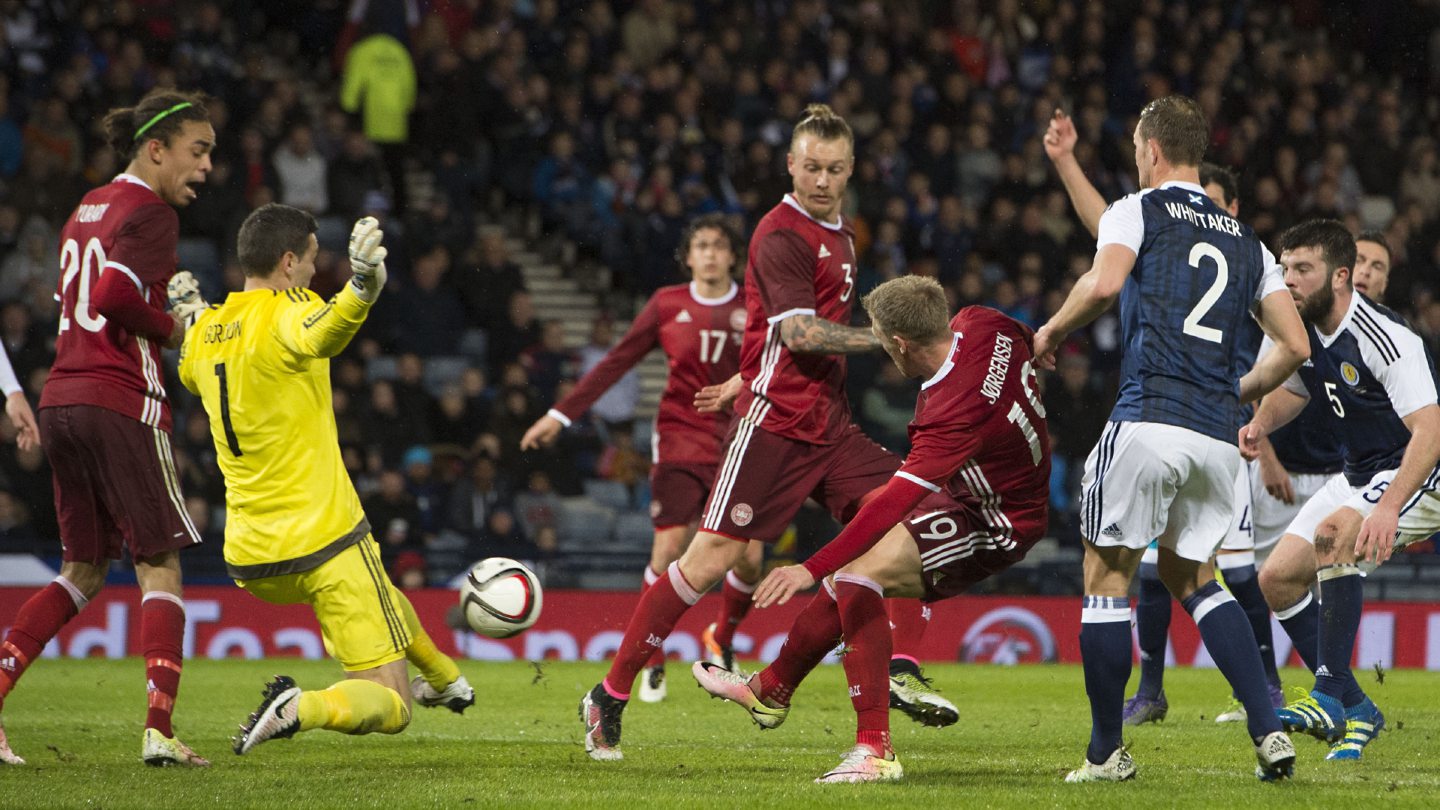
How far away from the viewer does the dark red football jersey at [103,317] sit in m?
6.39

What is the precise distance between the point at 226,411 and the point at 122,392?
0.97 meters

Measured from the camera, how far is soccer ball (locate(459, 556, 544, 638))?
615 centimetres

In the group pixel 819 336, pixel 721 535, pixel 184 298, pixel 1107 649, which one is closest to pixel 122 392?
pixel 184 298

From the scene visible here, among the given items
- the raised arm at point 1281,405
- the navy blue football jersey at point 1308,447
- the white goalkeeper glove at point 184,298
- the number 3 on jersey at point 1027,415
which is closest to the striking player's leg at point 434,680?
the white goalkeeper glove at point 184,298

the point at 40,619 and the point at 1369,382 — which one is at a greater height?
the point at 1369,382

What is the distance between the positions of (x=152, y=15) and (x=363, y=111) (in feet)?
7.44

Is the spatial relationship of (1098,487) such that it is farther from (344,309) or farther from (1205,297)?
(344,309)

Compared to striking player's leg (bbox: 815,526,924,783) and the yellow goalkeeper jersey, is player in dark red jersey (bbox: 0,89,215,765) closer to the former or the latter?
the yellow goalkeeper jersey

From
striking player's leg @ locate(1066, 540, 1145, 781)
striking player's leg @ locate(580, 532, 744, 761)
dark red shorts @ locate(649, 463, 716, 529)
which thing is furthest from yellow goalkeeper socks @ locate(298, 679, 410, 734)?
dark red shorts @ locate(649, 463, 716, 529)

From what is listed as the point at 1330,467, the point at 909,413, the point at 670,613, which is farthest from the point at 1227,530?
the point at 909,413

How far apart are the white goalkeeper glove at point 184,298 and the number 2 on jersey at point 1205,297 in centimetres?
377

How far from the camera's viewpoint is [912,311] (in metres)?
5.72

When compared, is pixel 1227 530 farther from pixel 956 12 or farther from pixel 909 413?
pixel 956 12

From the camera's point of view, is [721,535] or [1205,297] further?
[721,535]
